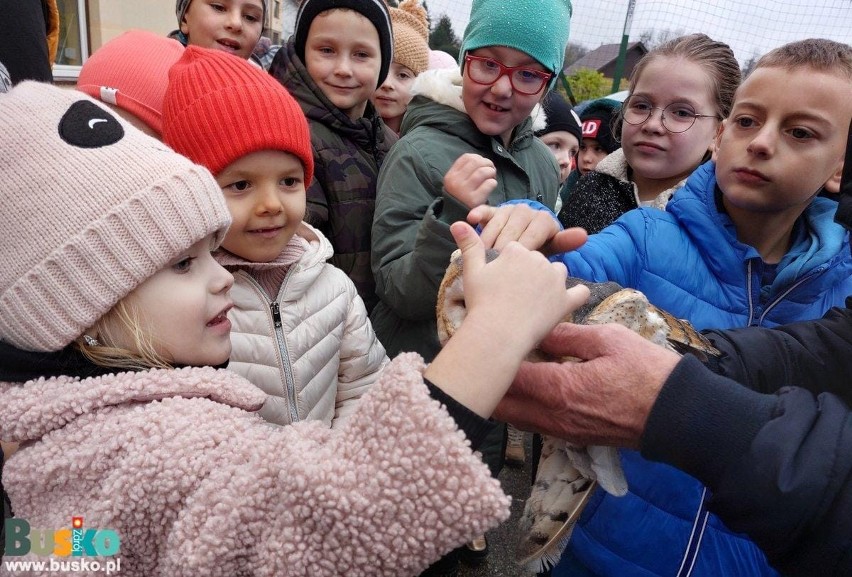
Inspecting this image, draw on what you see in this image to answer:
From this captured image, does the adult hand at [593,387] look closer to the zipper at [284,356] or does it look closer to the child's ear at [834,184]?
the zipper at [284,356]

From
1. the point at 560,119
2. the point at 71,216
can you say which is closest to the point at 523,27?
the point at 71,216

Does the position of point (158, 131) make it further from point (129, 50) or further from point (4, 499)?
point (4, 499)

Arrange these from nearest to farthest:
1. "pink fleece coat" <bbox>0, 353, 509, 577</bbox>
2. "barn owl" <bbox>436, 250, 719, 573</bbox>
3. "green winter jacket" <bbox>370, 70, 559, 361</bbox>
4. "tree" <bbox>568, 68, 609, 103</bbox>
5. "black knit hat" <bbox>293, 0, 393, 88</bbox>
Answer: "pink fleece coat" <bbox>0, 353, 509, 577</bbox> → "barn owl" <bbox>436, 250, 719, 573</bbox> → "green winter jacket" <bbox>370, 70, 559, 361</bbox> → "black knit hat" <bbox>293, 0, 393, 88</bbox> → "tree" <bbox>568, 68, 609, 103</bbox>

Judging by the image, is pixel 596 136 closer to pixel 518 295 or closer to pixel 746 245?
pixel 746 245

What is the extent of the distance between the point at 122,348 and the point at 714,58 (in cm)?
244

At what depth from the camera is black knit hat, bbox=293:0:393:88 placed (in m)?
2.37

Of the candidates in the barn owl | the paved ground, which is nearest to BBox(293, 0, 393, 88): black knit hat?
the barn owl

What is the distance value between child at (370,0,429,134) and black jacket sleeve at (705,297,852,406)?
3067 millimetres

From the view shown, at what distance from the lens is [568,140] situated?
14.5 feet

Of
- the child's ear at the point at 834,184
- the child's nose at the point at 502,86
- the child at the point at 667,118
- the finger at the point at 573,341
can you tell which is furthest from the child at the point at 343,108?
the child's ear at the point at 834,184

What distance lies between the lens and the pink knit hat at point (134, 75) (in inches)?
77.2

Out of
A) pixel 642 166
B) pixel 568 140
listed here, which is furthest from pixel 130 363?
pixel 568 140

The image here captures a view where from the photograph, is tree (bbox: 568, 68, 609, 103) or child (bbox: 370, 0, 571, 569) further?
tree (bbox: 568, 68, 609, 103)

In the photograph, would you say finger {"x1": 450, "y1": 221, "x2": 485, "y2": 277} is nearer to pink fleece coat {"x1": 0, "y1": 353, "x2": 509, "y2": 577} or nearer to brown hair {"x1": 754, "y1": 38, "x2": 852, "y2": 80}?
pink fleece coat {"x1": 0, "y1": 353, "x2": 509, "y2": 577}
